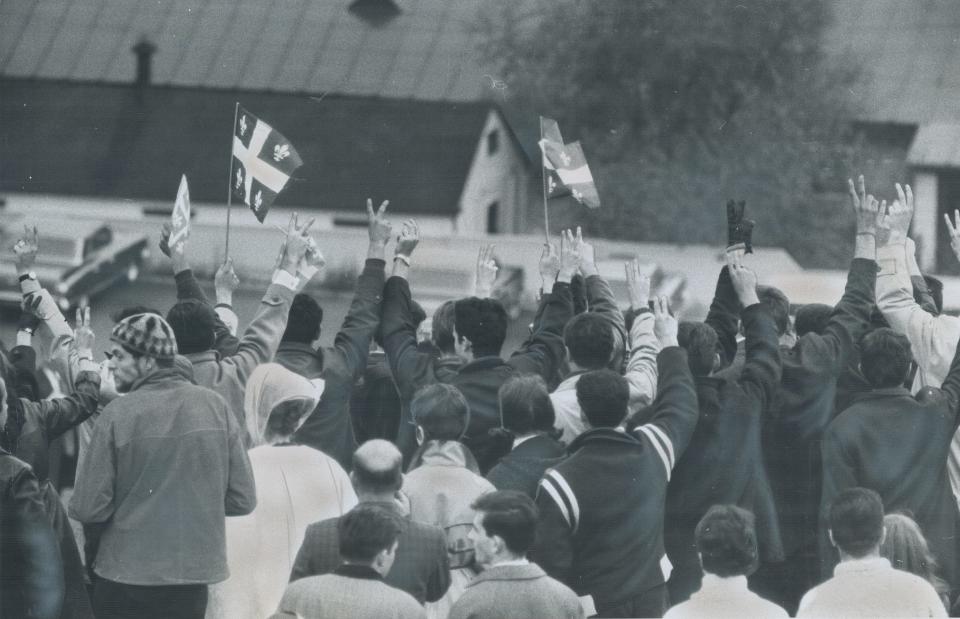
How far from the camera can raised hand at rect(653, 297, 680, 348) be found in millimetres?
4730

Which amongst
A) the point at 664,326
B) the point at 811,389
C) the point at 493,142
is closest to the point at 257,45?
the point at 493,142

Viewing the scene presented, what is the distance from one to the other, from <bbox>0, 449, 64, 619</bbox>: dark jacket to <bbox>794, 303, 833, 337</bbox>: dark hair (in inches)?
101

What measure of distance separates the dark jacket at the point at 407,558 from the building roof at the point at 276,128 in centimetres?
296

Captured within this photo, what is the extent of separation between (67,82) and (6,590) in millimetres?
2704

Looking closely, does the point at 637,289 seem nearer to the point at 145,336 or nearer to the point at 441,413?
the point at 441,413

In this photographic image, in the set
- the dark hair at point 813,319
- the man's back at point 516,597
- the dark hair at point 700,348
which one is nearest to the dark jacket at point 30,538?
the man's back at point 516,597

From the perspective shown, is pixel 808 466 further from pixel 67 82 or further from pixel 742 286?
pixel 67 82

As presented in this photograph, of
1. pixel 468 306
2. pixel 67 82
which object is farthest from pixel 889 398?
pixel 67 82

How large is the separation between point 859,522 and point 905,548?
361 millimetres

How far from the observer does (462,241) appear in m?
6.93

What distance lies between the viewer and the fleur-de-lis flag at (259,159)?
5.56 meters

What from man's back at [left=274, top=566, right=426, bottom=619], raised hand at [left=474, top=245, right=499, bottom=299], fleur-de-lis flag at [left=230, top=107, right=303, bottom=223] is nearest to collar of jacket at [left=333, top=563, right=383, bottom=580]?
man's back at [left=274, top=566, right=426, bottom=619]

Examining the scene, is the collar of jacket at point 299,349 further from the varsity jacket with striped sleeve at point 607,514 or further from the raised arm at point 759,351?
the raised arm at point 759,351

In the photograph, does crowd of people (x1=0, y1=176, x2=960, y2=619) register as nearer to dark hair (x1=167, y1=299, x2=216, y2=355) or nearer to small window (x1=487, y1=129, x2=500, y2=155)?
dark hair (x1=167, y1=299, x2=216, y2=355)
